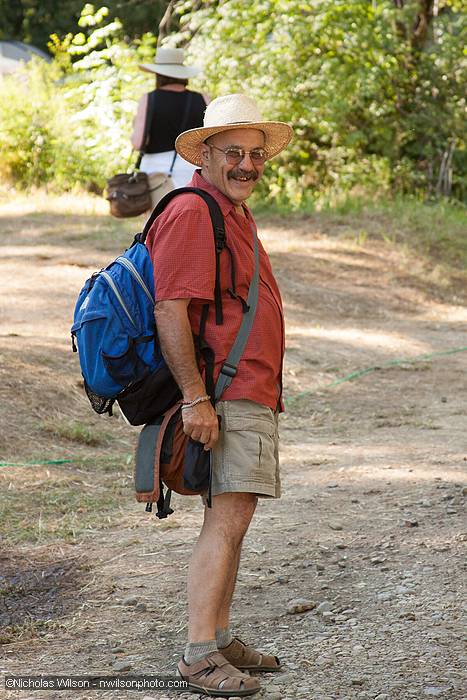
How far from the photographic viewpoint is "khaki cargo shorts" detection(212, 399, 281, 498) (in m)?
3.09

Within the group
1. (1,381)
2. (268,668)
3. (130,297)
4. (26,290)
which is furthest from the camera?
(26,290)

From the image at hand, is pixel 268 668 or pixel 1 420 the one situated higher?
pixel 268 668

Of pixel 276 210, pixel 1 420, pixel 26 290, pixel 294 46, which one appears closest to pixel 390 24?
pixel 294 46

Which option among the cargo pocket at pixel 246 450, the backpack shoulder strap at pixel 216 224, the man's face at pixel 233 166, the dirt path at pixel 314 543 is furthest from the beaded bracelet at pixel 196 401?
the dirt path at pixel 314 543

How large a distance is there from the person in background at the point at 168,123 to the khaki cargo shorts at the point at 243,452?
4.67 meters

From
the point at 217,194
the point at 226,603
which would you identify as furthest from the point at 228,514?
the point at 217,194

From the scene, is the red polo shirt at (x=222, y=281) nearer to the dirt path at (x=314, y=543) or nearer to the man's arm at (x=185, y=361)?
the man's arm at (x=185, y=361)

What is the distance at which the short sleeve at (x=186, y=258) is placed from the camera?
304cm

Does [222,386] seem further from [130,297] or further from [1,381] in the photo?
[1,381]

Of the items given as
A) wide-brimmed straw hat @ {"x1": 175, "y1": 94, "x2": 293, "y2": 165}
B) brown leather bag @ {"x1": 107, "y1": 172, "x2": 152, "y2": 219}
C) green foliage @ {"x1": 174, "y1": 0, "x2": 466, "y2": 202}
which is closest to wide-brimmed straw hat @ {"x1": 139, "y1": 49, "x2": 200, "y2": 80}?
brown leather bag @ {"x1": 107, "y1": 172, "x2": 152, "y2": 219}

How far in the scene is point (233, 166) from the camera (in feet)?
10.7

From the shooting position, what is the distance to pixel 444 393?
305 inches

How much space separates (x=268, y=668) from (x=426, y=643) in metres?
0.57

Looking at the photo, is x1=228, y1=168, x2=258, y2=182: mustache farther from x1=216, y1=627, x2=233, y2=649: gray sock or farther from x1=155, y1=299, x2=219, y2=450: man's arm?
x1=216, y1=627, x2=233, y2=649: gray sock
